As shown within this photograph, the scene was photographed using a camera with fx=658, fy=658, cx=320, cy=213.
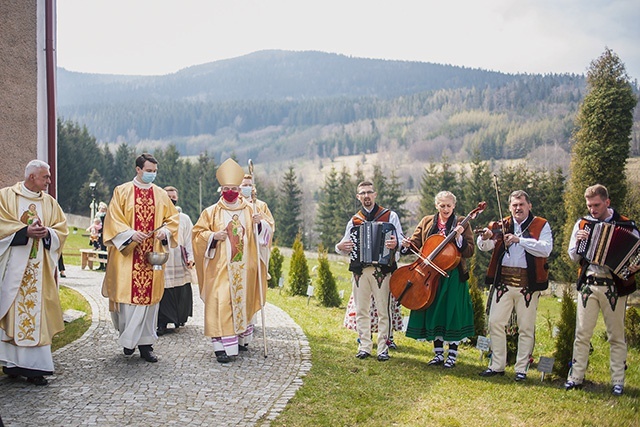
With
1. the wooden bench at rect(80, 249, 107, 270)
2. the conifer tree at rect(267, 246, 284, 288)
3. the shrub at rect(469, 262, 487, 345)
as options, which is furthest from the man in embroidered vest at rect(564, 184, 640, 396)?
the wooden bench at rect(80, 249, 107, 270)

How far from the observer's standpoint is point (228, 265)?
29.7 ft

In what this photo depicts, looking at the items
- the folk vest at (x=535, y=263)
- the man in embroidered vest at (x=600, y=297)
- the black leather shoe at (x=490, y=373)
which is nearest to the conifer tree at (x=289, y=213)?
the black leather shoe at (x=490, y=373)

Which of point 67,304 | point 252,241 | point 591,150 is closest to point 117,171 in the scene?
point 591,150

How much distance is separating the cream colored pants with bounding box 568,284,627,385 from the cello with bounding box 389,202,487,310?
166 cm

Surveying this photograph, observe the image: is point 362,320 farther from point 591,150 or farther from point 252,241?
point 591,150

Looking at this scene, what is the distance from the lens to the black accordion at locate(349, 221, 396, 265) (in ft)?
29.3

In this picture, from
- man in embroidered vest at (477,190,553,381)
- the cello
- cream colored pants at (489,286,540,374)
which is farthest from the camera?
the cello

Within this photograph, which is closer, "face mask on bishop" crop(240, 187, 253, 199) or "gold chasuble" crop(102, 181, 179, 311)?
"gold chasuble" crop(102, 181, 179, 311)

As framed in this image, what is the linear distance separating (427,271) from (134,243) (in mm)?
3816

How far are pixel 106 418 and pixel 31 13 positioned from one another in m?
6.17

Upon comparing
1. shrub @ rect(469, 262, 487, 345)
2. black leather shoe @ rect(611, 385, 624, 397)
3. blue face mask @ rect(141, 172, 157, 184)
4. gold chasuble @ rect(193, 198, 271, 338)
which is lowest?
black leather shoe @ rect(611, 385, 624, 397)

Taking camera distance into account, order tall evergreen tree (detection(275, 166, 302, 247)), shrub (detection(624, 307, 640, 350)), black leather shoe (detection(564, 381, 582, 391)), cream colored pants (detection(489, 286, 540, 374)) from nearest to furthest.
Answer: black leather shoe (detection(564, 381, 582, 391)) < cream colored pants (detection(489, 286, 540, 374)) < shrub (detection(624, 307, 640, 350)) < tall evergreen tree (detection(275, 166, 302, 247))

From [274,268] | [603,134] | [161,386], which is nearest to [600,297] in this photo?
[161,386]

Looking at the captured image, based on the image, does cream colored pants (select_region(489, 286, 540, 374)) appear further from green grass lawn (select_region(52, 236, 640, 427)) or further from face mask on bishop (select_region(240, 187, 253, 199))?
face mask on bishop (select_region(240, 187, 253, 199))
